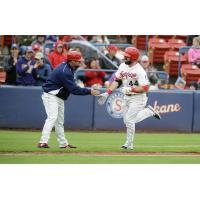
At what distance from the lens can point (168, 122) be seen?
21.1 metres

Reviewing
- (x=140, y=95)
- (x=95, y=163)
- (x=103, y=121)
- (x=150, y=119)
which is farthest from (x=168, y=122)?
(x=95, y=163)

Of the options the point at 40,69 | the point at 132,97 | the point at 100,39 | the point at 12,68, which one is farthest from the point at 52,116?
the point at 100,39

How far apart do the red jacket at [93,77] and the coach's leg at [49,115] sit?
239 inches

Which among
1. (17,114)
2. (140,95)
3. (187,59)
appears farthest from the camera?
(187,59)

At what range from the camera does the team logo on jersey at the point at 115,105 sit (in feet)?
68.3

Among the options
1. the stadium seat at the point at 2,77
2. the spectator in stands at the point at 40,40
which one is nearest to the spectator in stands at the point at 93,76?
the spectator in stands at the point at 40,40

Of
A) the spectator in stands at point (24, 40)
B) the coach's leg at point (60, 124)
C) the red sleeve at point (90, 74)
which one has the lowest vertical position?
the coach's leg at point (60, 124)

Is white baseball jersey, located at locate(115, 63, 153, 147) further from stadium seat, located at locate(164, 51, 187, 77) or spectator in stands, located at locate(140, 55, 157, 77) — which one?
stadium seat, located at locate(164, 51, 187, 77)

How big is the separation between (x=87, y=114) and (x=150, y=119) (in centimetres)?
185

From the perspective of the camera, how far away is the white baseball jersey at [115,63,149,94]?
609 inches

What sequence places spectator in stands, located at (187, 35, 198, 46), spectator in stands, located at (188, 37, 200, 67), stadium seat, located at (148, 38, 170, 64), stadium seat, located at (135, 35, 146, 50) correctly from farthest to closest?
stadium seat, located at (135, 35, 146, 50), stadium seat, located at (148, 38, 170, 64), spectator in stands, located at (187, 35, 198, 46), spectator in stands, located at (188, 37, 200, 67)

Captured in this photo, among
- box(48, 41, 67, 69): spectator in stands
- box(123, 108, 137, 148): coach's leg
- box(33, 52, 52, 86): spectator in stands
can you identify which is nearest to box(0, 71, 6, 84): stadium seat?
box(33, 52, 52, 86): spectator in stands

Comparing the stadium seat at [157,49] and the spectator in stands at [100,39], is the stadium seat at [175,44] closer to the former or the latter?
the stadium seat at [157,49]

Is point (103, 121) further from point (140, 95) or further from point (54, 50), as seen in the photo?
point (140, 95)
